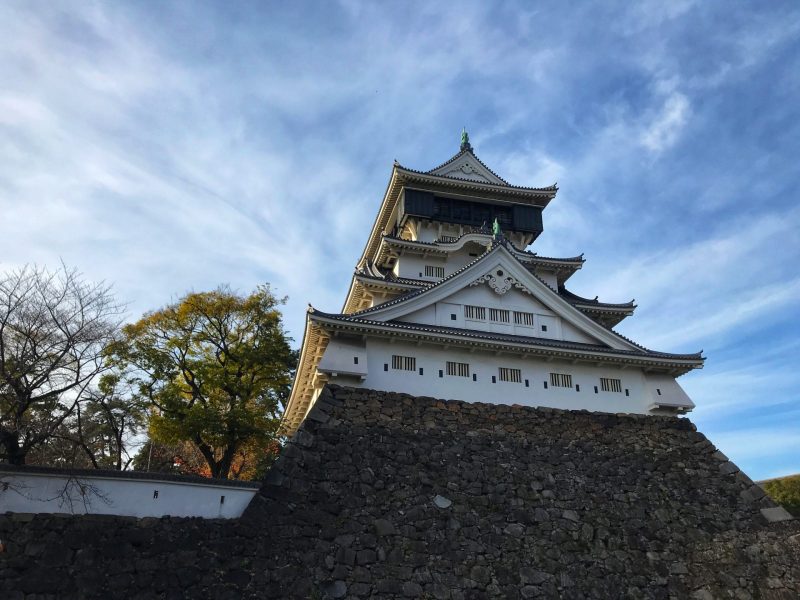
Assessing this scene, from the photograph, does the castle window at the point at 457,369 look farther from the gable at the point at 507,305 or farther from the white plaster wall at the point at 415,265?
the white plaster wall at the point at 415,265

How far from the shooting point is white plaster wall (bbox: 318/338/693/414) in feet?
48.3

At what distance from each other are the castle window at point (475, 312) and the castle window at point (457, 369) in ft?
5.34

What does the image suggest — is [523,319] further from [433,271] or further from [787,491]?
[787,491]

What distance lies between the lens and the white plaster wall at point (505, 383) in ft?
48.3

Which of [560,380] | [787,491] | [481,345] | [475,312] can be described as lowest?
[787,491]

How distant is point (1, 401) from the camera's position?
975 cm

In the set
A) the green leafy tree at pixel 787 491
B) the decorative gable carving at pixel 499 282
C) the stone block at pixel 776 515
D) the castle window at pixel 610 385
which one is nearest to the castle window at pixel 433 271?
the decorative gable carving at pixel 499 282

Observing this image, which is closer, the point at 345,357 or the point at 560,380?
the point at 345,357

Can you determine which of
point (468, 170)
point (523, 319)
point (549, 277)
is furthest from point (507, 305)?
point (468, 170)

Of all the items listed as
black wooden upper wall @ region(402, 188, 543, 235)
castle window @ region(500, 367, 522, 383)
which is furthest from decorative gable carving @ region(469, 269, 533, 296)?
black wooden upper wall @ region(402, 188, 543, 235)

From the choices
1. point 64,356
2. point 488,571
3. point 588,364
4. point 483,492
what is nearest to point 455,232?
point 588,364

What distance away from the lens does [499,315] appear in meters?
16.7

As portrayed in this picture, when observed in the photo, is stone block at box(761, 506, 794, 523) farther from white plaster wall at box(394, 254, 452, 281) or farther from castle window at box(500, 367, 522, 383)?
white plaster wall at box(394, 254, 452, 281)

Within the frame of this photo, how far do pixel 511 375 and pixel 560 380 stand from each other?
146 cm
